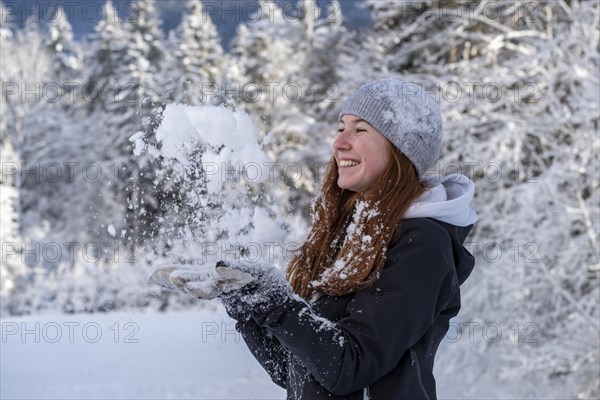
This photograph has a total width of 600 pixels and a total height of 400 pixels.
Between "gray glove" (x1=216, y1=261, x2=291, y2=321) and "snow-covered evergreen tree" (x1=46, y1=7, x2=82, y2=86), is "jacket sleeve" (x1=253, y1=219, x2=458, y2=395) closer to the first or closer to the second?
"gray glove" (x1=216, y1=261, x2=291, y2=321)

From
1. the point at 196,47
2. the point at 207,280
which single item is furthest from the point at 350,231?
the point at 196,47

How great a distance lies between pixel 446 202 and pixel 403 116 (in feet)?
0.88

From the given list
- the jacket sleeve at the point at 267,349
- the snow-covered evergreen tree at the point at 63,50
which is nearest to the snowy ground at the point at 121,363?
the jacket sleeve at the point at 267,349

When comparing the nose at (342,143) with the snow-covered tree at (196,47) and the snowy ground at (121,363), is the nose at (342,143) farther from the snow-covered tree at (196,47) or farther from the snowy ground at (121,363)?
the snow-covered tree at (196,47)

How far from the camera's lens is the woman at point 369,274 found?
5.07ft

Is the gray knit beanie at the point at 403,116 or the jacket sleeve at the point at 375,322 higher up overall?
the gray knit beanie at the point at 403,116

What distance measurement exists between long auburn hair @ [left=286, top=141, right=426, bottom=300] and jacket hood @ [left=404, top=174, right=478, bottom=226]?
0.03 metres

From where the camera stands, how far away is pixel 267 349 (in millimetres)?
1875

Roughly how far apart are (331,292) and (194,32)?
73.0ft

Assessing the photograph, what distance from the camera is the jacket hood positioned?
5.63 ft

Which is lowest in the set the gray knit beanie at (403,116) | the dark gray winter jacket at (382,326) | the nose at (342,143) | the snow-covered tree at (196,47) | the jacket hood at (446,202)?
the snow-covered tree at (196,47)

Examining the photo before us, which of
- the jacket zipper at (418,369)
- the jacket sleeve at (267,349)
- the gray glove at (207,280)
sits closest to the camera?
the gray glove at (207,280)

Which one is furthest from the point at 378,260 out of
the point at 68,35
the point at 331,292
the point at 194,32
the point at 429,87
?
the point at 68,35

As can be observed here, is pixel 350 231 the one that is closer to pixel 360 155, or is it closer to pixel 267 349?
pixel 360 155
